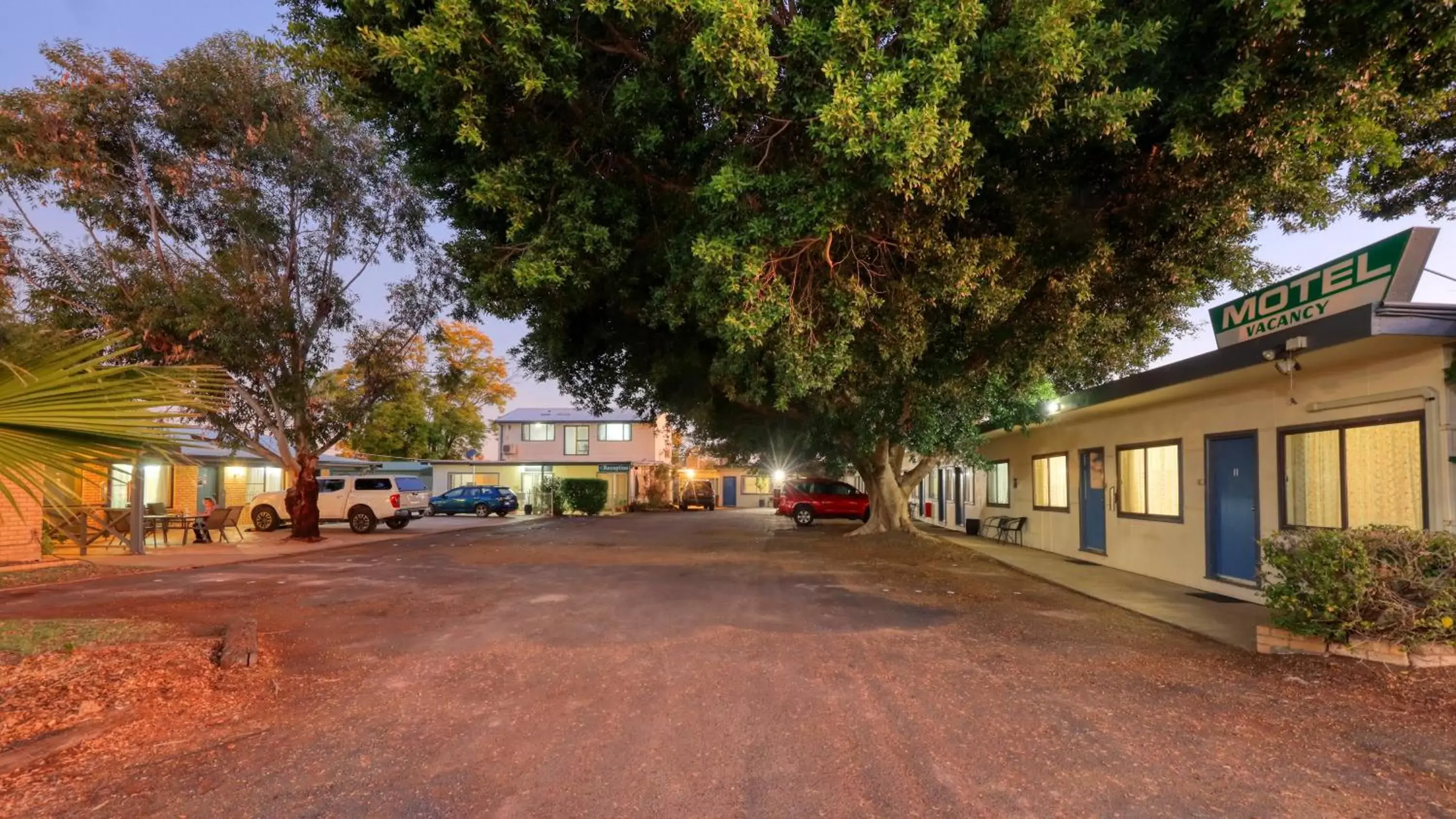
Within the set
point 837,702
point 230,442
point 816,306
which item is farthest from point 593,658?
point 230,442

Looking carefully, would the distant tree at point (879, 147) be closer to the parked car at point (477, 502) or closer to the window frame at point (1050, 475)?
the window frame at point (1050, 475)

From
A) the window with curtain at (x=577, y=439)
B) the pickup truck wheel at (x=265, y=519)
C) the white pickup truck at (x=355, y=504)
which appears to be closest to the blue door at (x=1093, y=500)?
the white pickup truck at (x=355, y=504)

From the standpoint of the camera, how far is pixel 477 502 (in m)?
35.2

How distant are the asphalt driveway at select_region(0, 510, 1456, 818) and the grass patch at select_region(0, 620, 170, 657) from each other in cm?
68

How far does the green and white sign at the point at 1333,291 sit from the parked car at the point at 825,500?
68.0 feet

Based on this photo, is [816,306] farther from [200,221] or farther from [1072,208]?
[200,221]

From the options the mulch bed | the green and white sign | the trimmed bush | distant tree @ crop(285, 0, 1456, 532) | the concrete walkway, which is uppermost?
distant tree @ crop(285, 0, 1456, 532)

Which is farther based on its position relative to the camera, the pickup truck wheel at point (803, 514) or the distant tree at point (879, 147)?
the pickup truck wheel at point (803, 514)

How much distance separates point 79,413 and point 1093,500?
50.7 feet

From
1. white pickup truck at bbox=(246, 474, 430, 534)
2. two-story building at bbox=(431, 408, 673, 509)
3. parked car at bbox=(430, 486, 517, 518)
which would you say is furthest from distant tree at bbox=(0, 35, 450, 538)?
two-story building at bbox=(431, 408, 673, 509)

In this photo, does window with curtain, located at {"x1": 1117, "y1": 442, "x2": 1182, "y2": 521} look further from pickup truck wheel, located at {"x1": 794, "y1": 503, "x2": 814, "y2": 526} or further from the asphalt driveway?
pickup truck wheel, located at {"x1": 794, "y1": 503, "x2": 814, "y2": 526}

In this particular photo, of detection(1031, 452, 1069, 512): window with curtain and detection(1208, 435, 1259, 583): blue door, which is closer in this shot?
detection(1208, 435, 1259, 583): blue door

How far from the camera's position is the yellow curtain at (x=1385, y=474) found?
7.91 meters

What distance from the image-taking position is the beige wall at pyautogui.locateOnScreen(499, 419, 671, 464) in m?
44.9
